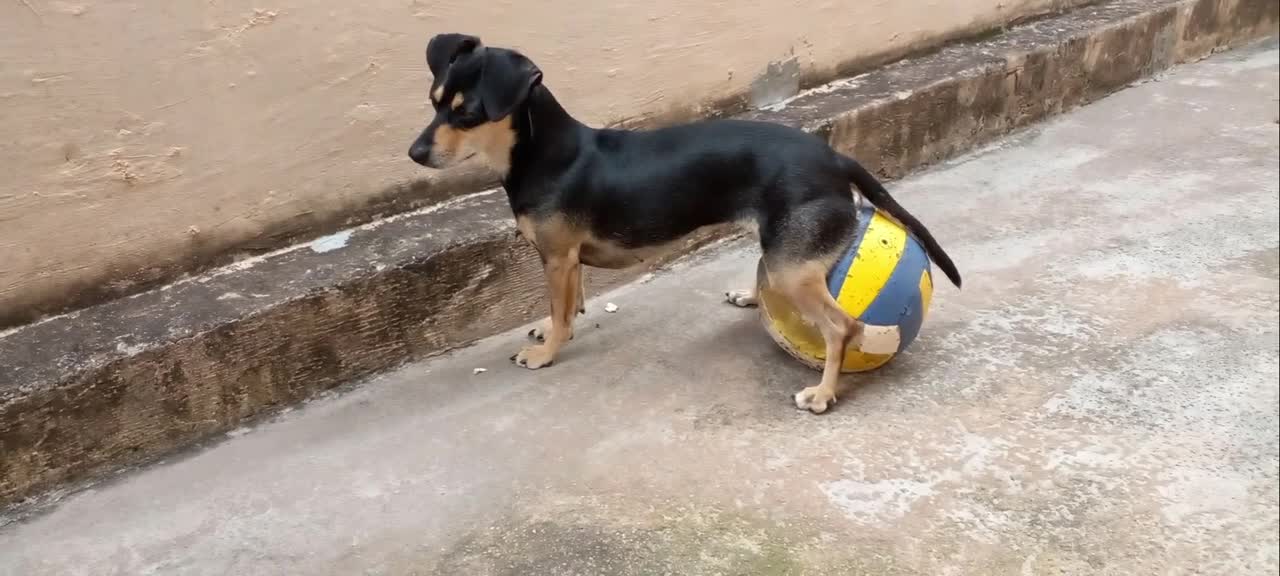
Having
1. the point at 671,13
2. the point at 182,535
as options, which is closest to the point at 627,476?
the point at 182,535

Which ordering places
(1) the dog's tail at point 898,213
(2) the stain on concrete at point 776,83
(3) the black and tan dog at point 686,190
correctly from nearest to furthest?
(3) the black and tan dog at point 686,190
(1) the dog's tail at point 898,213
(2) the stain on concrete at point 776,83

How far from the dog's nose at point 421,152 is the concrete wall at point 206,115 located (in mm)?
739

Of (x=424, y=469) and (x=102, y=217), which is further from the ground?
(x=102, y=217)

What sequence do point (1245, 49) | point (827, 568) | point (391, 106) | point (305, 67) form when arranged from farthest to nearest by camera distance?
1. point (1245, 49)
2. point (391, 106)
3. point (305, 67)
4. point (827, 568)

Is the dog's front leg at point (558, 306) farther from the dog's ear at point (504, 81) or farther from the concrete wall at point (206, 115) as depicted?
the concrete wall at point (206, 115)

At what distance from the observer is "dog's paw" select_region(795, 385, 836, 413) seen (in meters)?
3.14

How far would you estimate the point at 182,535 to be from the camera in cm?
265

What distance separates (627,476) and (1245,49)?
6.64 m

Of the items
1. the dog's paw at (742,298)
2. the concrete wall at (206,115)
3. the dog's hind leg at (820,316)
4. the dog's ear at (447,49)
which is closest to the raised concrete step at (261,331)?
the concrete wall at (206,115)

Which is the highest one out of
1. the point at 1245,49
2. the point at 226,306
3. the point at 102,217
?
the point at 102,217

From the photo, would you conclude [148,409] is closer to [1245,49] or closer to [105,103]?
[105,103]

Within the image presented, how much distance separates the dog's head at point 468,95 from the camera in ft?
9.08

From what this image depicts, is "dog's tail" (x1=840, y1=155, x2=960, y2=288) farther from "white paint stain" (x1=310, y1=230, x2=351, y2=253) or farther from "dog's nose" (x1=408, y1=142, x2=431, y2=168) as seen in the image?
"white paint stain" (x1=310, y1=230, x2=351, y2=253)

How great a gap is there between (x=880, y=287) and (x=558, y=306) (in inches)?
41.4
